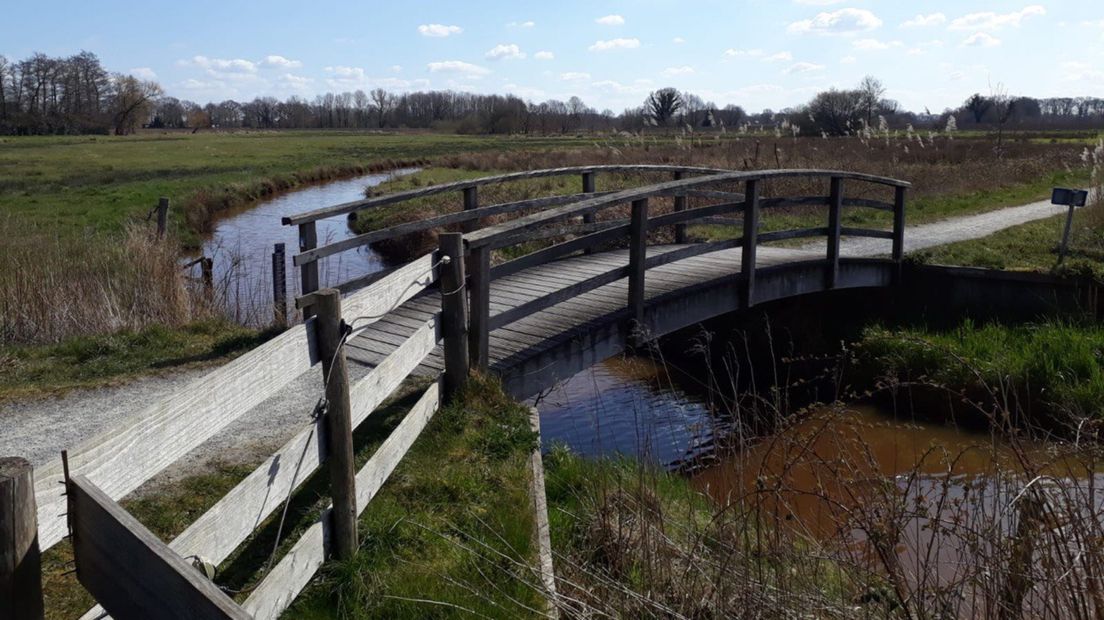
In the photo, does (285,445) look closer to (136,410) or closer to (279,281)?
(136,410)

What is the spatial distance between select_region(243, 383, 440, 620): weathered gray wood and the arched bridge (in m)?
0.87

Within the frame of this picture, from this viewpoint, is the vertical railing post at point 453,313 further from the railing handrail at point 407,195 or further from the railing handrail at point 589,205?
the railing handrail at point 407,195

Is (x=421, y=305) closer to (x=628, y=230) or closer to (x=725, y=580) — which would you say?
(x=628, y=230)

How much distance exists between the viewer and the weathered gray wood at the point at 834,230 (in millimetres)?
10648

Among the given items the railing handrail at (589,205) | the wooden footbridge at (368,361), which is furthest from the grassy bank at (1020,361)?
the railing handrail at (589,205)

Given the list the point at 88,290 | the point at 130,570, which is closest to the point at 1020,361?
the point at 130,570

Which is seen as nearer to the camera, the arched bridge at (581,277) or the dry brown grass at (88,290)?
the arched bridge at (581,277)

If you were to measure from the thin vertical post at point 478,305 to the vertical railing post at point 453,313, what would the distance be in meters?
0.19

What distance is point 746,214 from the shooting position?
31.1 ft

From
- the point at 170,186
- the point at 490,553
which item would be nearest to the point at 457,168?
the point at 170,186

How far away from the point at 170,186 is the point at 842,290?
22.8 metres

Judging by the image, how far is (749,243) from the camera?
9391 millimetres

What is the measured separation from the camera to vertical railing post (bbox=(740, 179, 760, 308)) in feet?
30.8

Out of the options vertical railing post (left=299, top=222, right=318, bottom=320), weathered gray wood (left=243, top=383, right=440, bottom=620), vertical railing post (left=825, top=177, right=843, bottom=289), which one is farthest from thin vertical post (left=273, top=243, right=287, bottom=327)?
vertical railing post (left=825, top=177, right=843, bottom=289)
